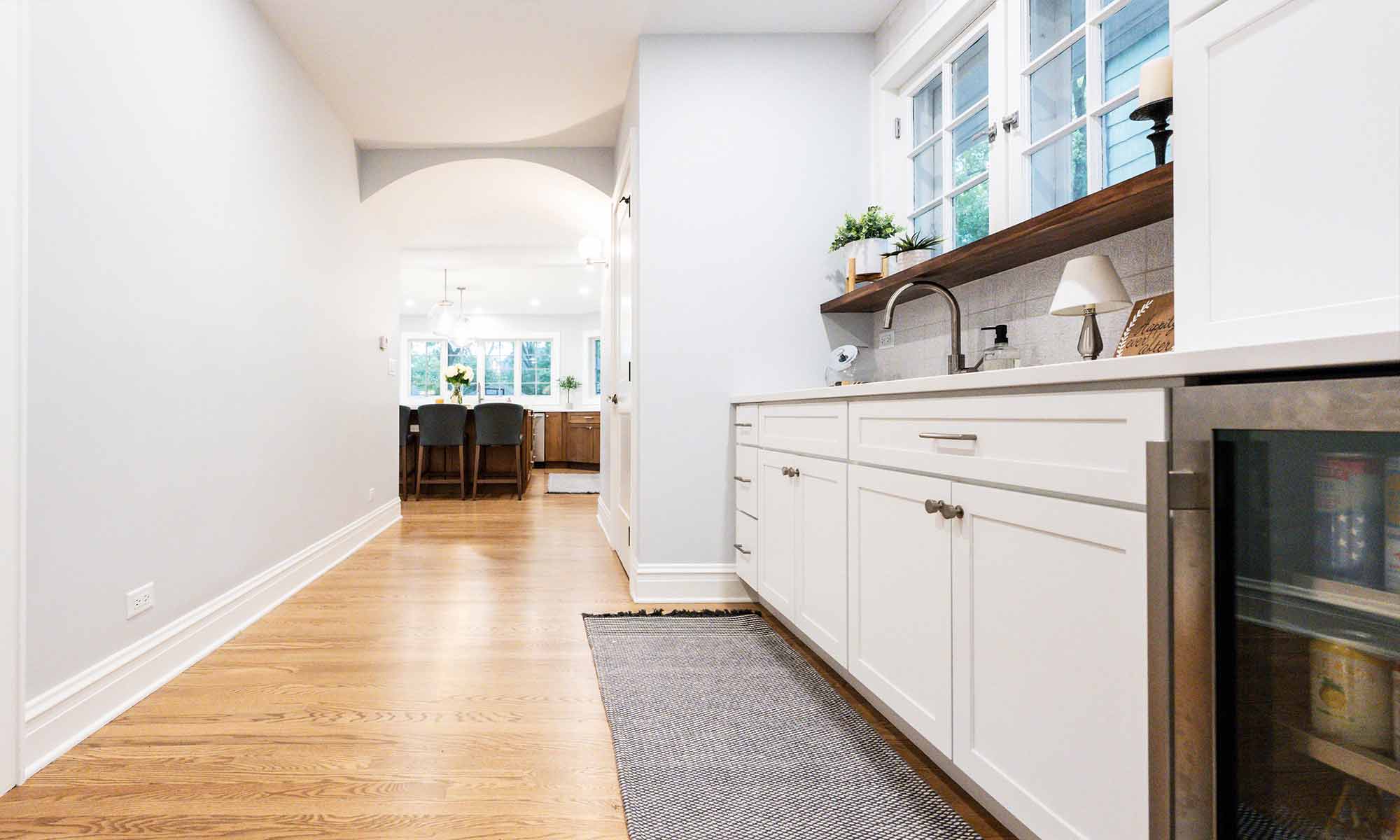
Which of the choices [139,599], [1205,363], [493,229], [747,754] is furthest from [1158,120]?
[493,229]

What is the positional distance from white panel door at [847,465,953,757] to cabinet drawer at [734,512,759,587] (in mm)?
856

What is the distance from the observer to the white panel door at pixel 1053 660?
0.91 meters

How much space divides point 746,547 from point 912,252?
4.12ft

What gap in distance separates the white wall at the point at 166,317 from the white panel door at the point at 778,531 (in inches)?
73.6

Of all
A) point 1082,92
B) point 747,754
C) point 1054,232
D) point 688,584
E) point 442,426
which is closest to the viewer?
point 747,754

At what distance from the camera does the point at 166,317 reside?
2105 millimetres

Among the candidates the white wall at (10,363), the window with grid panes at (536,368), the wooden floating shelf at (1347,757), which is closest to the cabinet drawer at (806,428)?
the wooden floating shelf at (1347,757)

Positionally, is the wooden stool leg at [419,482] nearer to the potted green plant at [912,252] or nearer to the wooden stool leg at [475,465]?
the wooden stool leg at [475,465]

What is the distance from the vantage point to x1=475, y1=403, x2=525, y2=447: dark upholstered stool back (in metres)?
6.73

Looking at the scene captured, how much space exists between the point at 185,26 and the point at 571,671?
2362mm

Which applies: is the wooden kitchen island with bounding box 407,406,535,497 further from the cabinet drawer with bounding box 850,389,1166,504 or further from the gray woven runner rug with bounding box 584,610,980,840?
the cabinet drawer with bounding box 850,389,1166,504

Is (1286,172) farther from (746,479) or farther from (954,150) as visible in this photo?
(746,479)

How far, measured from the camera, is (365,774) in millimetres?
1510

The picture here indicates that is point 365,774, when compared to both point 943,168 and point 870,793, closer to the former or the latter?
point 870,793
